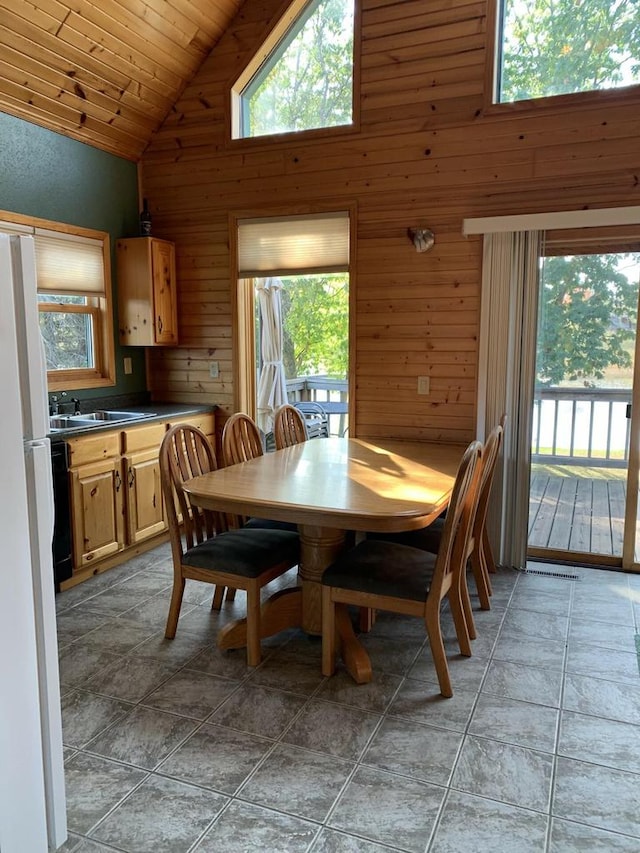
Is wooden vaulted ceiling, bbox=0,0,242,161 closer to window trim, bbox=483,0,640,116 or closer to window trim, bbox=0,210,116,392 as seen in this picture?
window trim, bbox=0,210,116,392

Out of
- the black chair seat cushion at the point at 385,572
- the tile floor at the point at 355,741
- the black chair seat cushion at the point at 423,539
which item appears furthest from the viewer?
the black chair seat cushion at the point at 423,539

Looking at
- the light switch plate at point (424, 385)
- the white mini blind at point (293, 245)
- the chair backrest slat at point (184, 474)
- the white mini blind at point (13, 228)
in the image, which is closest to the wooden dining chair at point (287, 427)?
the chair backrest slat at point (184, 474)

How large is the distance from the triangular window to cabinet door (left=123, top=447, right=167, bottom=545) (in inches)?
94.9

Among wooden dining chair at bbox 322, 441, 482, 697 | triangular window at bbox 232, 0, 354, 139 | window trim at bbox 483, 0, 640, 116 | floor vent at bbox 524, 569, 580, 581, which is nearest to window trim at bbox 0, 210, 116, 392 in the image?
triangular window at bbox 232, 0, 354, 139

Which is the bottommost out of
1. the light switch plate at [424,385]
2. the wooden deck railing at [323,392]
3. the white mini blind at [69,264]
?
the wooden deck railing at [323,392]

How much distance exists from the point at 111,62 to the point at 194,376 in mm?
2135

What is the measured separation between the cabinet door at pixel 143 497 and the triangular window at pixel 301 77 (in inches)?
94.9

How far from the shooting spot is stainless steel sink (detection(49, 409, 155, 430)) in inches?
157

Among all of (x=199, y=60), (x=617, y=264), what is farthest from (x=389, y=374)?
(x=199, y=60)

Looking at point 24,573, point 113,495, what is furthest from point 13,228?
point 24,573

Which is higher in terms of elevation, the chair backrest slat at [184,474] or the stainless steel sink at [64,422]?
the stainless steel sink at [64,422]

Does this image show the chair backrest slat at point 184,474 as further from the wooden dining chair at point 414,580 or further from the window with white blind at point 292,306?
the window with white blind at point 292,306

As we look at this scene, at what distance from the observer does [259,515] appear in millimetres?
2543

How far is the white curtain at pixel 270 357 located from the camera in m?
5.93
